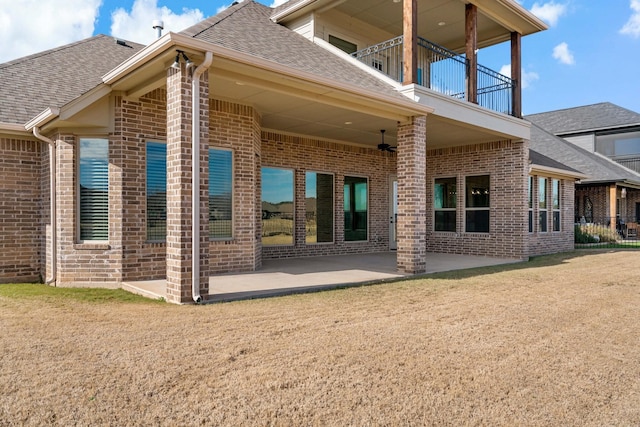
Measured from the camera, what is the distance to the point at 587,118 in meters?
29.0

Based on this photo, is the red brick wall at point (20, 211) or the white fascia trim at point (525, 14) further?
the white fascia trim at point (525, 14)

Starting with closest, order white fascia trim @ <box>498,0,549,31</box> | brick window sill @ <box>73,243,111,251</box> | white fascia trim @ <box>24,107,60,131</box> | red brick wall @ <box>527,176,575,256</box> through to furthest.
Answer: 1. white fascia trim @ <box>24,107,60,131</box>
2. brick window sill @ <box>73,243,111,251</box>
3. white fascia trim @ <box>498,0,549,31</box>
4. red brick wall @ <box>527,176,575,256</box>

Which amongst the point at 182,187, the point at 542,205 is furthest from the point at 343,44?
the point at 542,205

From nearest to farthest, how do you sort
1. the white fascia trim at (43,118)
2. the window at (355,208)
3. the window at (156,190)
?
the white fascia trim at (43,118) < the window at (156,190) < the window at (355,208)

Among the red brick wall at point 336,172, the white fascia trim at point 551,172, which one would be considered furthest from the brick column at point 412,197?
the white fascia trim at point 551,172

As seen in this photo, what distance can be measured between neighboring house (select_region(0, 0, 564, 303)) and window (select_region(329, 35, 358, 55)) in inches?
2.5

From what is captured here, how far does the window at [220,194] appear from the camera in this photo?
847cm

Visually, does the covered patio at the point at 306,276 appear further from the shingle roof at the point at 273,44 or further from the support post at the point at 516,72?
the support post at the point at 516,72

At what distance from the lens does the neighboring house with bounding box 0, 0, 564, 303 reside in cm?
618

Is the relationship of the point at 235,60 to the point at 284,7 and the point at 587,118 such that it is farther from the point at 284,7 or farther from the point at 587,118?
the point at 587,118

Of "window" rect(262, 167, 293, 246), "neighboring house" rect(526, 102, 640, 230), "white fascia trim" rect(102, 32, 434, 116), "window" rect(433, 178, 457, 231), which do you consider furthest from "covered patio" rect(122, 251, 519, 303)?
"neighboring house" rect(526, 102, 640, 230)

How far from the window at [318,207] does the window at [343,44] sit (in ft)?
11.3

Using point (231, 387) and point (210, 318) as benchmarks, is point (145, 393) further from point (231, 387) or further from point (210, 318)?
point (210, 318)

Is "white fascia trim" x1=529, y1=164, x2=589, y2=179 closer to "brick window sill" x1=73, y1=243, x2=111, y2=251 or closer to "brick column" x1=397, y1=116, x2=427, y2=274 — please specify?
"brick column" x1=397, y1=116, x2=427, y2=274
